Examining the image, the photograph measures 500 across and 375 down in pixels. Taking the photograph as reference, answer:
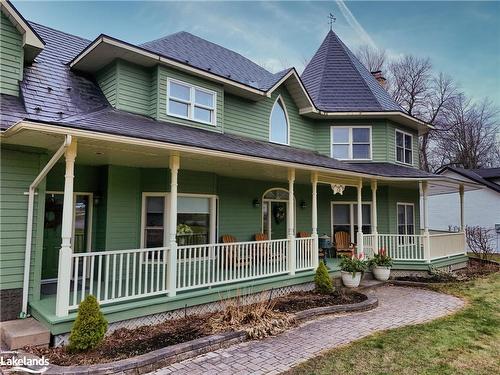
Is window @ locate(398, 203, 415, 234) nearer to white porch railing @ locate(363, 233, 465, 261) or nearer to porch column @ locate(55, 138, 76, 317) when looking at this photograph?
white porch railing @ locate(363, 233, 465, 261)

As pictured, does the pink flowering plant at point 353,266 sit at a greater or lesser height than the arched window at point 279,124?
lesser

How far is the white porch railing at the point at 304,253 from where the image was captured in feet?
29.1

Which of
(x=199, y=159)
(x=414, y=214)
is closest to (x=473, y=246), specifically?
(x=414, y=214)

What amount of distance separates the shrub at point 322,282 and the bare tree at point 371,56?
2863 centimetres

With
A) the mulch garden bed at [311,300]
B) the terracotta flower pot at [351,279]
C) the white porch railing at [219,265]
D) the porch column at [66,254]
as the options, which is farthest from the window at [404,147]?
the porch column at [66,254]

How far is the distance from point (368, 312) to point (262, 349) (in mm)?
3198

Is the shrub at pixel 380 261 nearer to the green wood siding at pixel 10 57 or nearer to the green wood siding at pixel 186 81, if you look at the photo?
the green wood siding at pixel 186 81

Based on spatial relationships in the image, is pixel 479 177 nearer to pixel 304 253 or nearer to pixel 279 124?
pixel 279 124

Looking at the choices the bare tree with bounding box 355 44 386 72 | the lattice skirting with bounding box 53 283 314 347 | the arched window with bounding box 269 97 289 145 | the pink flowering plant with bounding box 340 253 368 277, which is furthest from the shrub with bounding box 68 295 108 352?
the bare tree with bounding box 355 44 386 72

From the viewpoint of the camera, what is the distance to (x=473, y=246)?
17547mm

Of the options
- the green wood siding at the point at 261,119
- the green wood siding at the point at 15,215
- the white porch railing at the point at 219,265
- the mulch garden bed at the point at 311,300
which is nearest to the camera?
the green wood siding at the point at 15,215

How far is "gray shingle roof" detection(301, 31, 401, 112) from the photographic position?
13.2 metres

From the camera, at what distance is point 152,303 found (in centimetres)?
588

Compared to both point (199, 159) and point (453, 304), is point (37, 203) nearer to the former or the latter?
point (199, 159)
